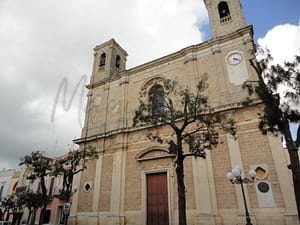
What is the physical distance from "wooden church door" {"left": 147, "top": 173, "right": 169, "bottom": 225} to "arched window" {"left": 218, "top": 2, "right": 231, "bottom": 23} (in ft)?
34.7

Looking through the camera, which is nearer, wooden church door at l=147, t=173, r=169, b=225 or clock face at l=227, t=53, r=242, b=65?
wooden church door at l=147, t=173, r=169, b=225

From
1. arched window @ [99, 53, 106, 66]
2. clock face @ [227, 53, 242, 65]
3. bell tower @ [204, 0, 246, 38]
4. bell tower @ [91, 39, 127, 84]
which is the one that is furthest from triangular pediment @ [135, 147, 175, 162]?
arched window @ [99, 53, 106, 66]

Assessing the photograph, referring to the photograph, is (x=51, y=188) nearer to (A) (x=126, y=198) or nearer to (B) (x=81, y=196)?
(B) (x=81, y=196)

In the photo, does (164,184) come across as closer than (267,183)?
No

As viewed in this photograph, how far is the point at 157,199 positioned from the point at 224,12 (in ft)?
42.0

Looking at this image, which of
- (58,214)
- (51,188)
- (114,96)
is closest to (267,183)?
(114,96)

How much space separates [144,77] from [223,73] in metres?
5.46

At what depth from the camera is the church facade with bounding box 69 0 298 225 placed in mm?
9430

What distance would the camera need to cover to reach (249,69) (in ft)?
39.5

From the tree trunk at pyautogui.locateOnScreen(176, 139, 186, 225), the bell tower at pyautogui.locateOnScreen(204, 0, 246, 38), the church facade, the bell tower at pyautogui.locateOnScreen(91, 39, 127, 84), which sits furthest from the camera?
the bell tower at pyautogui.locateOnScreen(91, 39, 127, 84)

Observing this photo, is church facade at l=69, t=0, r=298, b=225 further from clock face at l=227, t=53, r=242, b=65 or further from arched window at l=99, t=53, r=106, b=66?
arched window at l=99, t=53, r=106, b=66

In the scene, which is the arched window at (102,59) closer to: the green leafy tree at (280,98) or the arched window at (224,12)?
the arched window at (224,12)

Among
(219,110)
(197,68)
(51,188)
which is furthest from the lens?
(51,188)

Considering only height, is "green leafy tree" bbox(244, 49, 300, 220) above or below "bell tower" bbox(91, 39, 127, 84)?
below
